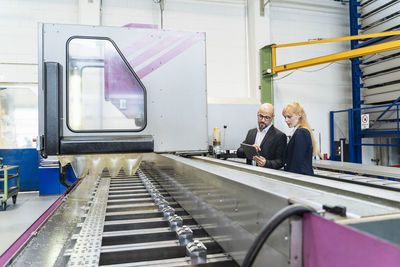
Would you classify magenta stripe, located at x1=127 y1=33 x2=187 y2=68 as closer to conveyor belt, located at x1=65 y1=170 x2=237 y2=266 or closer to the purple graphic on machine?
the purple graphic on machine

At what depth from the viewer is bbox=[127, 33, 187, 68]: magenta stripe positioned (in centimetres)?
150

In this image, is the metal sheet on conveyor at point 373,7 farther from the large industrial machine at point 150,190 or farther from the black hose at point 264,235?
the black hose at point 264,235

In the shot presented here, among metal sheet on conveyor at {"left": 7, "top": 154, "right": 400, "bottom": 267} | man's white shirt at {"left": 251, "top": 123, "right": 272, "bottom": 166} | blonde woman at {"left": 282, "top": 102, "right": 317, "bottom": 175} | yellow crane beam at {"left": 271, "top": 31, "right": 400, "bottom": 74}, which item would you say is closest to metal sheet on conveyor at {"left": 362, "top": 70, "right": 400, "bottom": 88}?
yellow crane beam at {"left": 271, "top": 31, "right": 400, "bottom": 74}

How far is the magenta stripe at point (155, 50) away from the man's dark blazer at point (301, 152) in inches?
41.5

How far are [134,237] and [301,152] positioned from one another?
1.30 m

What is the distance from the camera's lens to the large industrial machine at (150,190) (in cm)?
85

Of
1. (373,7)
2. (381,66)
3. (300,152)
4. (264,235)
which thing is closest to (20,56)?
(300,152)

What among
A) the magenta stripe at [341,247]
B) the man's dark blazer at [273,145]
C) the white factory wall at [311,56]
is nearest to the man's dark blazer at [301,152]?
the man's dark blazer at [273,145]

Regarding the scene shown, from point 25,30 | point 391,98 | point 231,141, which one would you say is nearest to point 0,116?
point 25,30

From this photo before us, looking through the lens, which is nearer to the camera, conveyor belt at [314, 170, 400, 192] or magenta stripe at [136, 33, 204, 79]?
conveyor belt at [314, 170, 400, 192]

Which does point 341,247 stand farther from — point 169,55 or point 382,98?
point 382,98

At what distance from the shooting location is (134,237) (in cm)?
118

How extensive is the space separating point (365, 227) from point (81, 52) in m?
1.40

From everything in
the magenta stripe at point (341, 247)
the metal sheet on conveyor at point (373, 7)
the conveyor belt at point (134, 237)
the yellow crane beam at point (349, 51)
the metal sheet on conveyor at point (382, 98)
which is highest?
the metal sheet on conveyor at point (373, 7)
